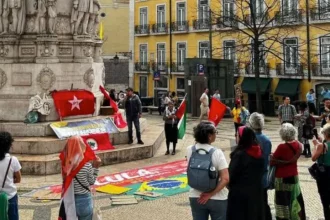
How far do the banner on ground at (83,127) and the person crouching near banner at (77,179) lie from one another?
5799 millimetres

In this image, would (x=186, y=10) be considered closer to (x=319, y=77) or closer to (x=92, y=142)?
(x=319, y=77)

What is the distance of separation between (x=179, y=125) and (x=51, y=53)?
13.0 ft

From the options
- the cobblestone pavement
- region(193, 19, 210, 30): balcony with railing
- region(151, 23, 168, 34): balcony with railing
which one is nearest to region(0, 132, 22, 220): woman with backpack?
the cobblestone pavement

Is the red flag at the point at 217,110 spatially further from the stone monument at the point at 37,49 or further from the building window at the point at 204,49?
the building window at the point at 204,49

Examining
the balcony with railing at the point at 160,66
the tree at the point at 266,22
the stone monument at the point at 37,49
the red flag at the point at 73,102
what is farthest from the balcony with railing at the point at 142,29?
the red flag at the point at 73,102

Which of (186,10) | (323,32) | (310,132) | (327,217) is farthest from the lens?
(186,10)

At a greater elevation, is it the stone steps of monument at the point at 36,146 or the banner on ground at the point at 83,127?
the banner on ground at the point at 83,127

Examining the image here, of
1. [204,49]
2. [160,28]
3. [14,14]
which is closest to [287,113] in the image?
[14,14]

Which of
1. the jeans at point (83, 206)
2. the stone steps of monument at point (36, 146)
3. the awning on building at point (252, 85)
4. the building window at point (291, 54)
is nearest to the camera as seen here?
the jeans at point (83, 206)

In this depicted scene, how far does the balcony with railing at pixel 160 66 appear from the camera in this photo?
38.3m

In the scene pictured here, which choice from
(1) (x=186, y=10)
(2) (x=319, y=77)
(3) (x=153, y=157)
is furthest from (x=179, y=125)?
(1) (x=186, y=10)

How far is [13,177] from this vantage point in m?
5.30

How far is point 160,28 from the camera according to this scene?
38.6 m

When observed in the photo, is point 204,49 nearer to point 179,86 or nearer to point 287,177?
point 179,86
